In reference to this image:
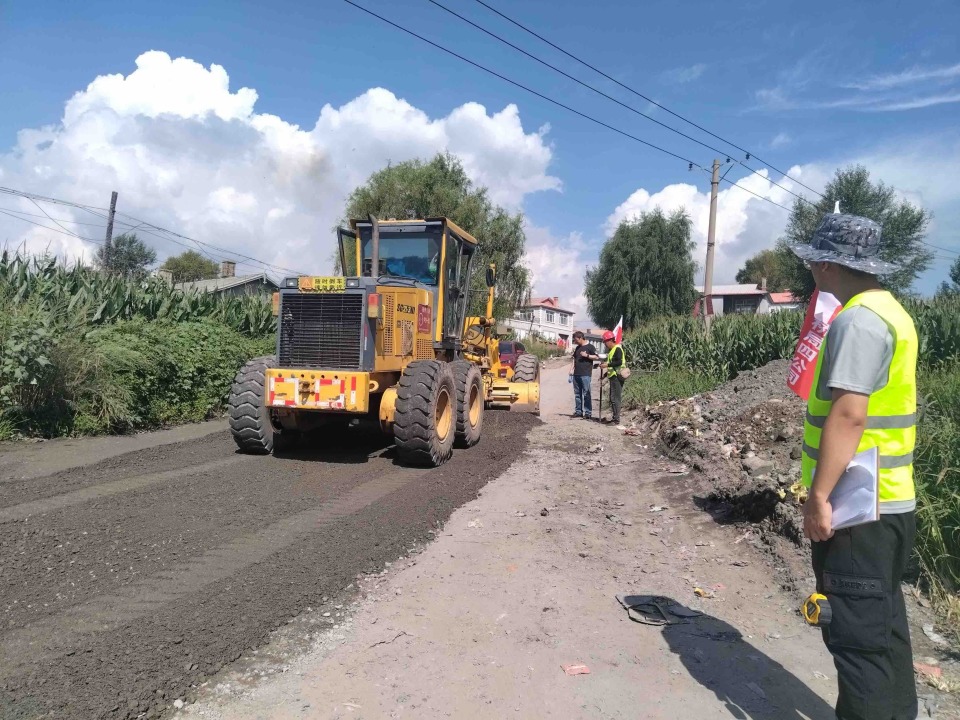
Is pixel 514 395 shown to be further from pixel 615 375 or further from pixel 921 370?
pixel 921 370

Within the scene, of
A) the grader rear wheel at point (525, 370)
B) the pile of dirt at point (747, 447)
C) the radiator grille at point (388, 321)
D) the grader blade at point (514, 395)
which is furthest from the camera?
the grader rear wheel at point (525, 370)

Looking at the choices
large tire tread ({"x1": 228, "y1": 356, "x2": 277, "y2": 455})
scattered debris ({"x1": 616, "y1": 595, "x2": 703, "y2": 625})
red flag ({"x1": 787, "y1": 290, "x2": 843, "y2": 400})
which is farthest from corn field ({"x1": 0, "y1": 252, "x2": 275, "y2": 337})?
red flag ({"x1": 787, "y1": 290, "x2": 843, "y2": 400})

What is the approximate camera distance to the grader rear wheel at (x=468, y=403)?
8.79m

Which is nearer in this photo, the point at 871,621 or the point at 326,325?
the point at 871,621

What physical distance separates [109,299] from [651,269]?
32068 mm

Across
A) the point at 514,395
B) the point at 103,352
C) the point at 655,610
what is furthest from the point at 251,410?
the point at 514,395

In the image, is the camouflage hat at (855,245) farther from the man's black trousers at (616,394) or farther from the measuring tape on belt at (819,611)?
the man's black trousers at (616,394)

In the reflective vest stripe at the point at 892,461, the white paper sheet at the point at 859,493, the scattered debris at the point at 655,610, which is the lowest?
the scattered debris at the point at 655,610

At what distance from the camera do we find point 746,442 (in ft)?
25.7

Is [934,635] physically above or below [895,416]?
below

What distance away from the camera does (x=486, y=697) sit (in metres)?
2.90

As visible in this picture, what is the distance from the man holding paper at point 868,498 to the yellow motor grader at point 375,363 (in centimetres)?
528

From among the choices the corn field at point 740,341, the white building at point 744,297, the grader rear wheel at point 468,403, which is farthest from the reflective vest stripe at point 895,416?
the white building at point 744,297

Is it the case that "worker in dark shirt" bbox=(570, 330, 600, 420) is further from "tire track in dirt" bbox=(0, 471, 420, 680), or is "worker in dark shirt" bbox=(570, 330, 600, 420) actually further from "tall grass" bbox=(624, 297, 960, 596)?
"tire track in dirt" bbox=(0, 471, 420, 680)
